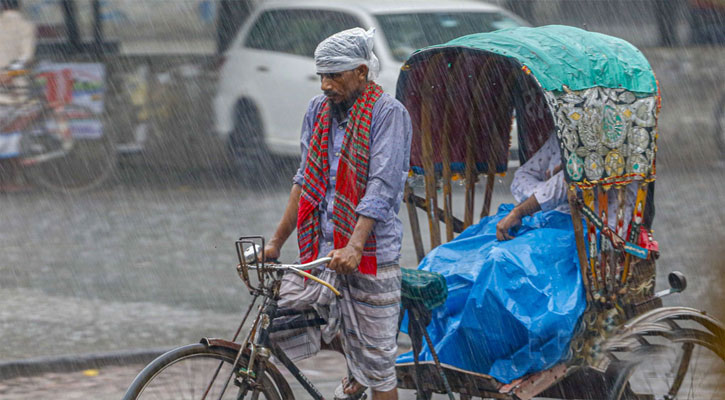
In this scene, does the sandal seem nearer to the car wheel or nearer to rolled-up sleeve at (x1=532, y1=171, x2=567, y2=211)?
rolled-up sleeve at (x1=532, y1=171, x2=567, y2=211)

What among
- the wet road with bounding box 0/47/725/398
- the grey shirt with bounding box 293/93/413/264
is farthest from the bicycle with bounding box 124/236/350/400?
the wet road with bounding box 0/47/725/398

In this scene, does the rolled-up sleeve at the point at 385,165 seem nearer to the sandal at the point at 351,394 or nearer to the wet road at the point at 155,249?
the sandal at the point at 351,394

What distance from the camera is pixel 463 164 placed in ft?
15.9

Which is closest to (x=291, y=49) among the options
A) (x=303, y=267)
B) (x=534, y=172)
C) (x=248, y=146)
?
(x=248, y=146)

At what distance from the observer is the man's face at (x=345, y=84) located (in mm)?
3520

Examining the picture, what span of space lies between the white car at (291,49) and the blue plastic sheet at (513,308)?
6060 millimetres

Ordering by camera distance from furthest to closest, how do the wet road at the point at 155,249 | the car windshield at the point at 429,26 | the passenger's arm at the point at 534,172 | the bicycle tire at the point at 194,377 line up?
the car windshield at the point at 429,26 → the wet road at the point at 155,249 → the passenger's arm at the point at 534,172 → the bicycle tire at the point at 194,377

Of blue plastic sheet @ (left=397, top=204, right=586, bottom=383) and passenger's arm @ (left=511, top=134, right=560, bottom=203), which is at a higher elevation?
passenger's arm @ (left=511, top=134, right=560, bottom=203)

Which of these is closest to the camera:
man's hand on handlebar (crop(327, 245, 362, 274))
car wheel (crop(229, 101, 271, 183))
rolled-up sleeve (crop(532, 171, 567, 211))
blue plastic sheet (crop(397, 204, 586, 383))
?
man's hand on handlebar (crop(327, 245, 362, 274))

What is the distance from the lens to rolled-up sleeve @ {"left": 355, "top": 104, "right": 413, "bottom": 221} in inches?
137

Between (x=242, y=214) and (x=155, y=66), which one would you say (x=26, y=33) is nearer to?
(x=155, y=66)

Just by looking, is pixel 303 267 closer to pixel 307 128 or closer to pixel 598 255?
pixel 307 128

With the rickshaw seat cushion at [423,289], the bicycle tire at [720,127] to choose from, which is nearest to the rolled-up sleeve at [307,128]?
the rickshaw seat cushion at [423,289]

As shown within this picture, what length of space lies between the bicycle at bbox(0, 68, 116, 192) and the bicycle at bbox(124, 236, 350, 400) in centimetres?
734
